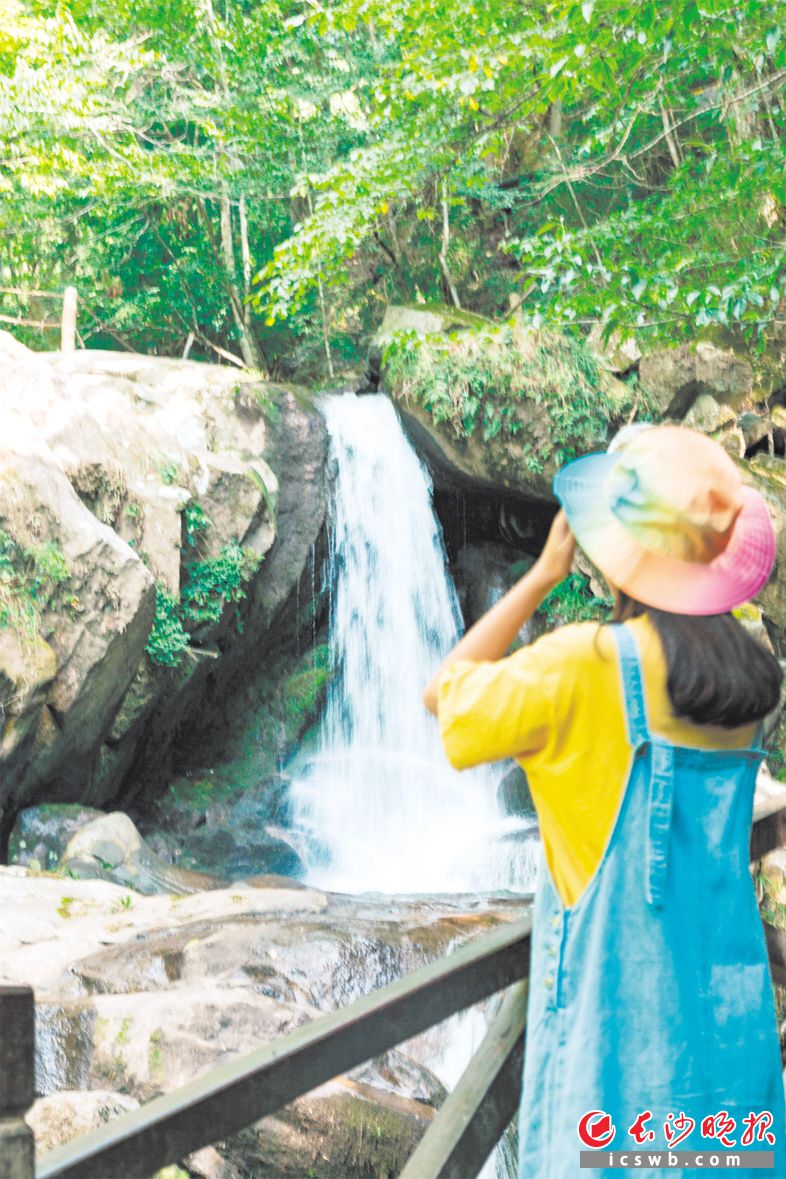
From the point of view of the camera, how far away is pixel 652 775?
4.88 feet

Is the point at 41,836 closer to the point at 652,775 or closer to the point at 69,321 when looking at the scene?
the point at 652,775

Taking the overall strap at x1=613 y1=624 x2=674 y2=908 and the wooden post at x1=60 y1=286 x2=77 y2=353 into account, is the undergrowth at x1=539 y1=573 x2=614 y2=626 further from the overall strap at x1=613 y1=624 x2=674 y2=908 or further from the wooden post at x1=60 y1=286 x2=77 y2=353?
the overall strap at x1=613 y1=624 x2=674 y2=908

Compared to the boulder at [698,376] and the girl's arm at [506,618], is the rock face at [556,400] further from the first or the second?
the girl's arm at [506,618]

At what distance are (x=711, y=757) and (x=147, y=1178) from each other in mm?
1051

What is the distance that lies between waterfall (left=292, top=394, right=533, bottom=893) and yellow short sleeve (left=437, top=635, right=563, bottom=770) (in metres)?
10.3

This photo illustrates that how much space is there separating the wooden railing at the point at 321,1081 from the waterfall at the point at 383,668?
31.0 feet

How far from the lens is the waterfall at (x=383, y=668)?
474 inches

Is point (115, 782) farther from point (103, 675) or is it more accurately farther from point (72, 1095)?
point (72, 1095)

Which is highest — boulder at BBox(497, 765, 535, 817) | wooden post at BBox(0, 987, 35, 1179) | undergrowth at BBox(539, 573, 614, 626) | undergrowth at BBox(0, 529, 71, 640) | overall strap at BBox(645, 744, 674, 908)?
overall strap at BBox(645, 744, 674, 908)

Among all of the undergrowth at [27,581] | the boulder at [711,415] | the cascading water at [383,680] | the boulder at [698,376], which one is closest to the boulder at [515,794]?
the cascading water at [383,680]

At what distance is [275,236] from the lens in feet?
63.1

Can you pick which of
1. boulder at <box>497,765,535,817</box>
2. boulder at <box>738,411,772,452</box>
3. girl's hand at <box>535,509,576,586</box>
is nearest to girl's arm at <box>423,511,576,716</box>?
girl's hand at <box>535,509,576,586</box>

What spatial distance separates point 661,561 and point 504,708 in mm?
328

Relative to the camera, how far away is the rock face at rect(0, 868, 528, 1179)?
331cm
